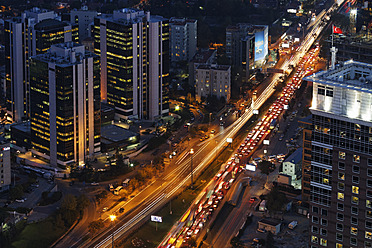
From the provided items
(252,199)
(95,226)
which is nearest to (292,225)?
(252,199)

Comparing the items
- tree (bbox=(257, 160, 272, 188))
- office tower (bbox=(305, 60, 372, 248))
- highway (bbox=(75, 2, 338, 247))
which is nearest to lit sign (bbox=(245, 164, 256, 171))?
tree (bbox=(257, 160, 272, 188))

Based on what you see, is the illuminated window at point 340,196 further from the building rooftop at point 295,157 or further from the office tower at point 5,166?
the office tower at point 5,166

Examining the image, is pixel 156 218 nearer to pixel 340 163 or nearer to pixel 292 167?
pixel 292 167

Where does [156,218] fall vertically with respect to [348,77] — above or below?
below

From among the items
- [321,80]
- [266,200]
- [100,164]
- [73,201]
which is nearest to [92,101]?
[100,164]

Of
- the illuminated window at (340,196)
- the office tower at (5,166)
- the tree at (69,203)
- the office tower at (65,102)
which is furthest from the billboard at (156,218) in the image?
the illuminated window at (340,196)

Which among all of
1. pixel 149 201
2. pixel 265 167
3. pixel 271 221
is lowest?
pixel 149 201

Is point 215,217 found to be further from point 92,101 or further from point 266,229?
point 92,101
